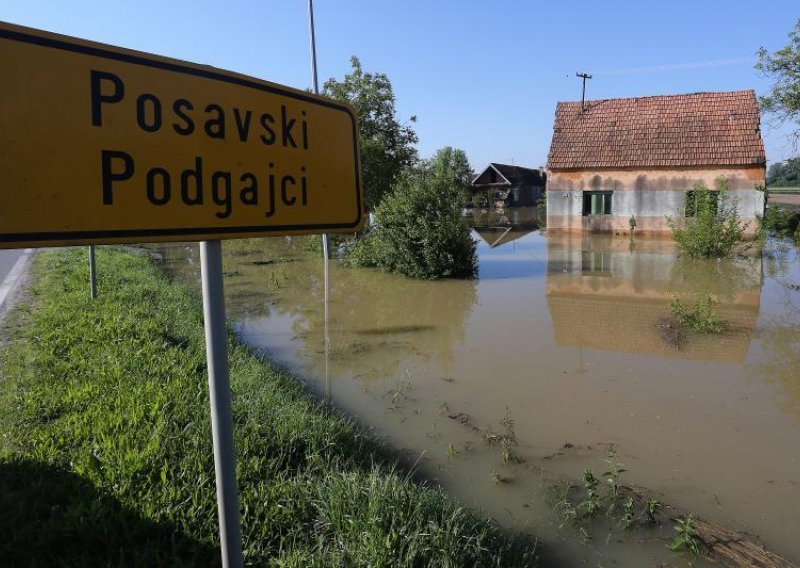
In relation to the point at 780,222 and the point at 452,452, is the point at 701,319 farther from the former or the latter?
the point at 780,222

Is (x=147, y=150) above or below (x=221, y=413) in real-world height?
above

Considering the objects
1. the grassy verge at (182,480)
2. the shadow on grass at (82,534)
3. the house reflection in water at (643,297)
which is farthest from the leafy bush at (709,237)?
the shadow on grass at (82,534)

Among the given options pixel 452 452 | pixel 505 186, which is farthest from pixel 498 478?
pixel 505 186

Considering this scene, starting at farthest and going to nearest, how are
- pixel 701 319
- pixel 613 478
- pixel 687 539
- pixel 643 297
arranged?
pixel 643 297 → pixel 701 319 → pixel 613 478 → pixel 687 539

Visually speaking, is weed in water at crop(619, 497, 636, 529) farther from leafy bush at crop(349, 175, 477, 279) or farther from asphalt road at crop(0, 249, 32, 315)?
leafy bush at crop(349, 175, 477, 279)

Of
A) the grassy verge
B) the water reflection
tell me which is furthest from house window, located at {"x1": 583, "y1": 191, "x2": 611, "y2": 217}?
the grassy verge


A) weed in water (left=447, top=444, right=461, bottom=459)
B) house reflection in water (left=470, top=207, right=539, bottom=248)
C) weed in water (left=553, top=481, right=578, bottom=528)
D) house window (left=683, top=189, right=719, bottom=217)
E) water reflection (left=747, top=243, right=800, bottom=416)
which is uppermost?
house window (left=683, top=189, right=719, bottom=217)

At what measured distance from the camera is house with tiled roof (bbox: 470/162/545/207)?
45.6m

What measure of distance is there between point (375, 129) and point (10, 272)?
41.1 feet

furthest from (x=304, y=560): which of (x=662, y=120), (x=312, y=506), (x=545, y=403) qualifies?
(x=662, y=120)

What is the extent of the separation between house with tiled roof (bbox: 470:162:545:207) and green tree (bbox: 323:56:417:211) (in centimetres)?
2501

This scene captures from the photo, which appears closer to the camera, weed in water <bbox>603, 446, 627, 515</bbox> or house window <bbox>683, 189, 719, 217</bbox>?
weed in water <bbox>603, 446, 627, 515</bbox>

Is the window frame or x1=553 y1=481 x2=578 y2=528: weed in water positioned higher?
the window frame

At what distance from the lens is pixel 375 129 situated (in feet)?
66.0
